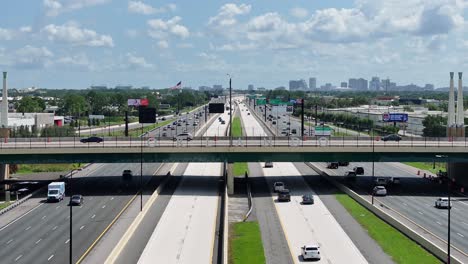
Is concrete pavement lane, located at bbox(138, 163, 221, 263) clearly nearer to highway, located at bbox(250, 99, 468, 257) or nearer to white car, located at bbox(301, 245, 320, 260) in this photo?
white car, located at bbox(301, 245, 320, 260)

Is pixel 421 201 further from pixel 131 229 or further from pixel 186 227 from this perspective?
pixel 131 229

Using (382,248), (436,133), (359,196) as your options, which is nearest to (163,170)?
(359,196)

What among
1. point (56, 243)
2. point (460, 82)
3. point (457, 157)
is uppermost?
point (460, 82)

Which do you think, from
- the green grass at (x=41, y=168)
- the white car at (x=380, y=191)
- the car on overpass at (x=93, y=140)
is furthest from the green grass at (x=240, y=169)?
the white car at (x=380, y=191)

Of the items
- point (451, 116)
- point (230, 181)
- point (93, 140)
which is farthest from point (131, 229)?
point (451, 116)

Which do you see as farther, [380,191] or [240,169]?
[240,169]

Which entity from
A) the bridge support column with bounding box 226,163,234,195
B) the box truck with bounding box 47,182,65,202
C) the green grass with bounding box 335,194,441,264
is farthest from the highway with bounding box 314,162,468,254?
the box truck with bounding box 47,182,65,202

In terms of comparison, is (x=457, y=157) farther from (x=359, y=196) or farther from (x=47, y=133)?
(x=47, y=133)
